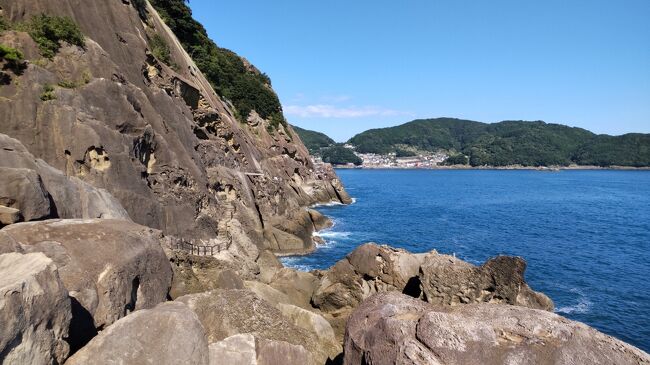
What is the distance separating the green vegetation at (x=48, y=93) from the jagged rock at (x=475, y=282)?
19717mm

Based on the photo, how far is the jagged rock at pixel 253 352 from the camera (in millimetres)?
8523

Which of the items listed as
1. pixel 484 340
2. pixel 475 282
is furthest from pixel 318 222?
pixel 484 340

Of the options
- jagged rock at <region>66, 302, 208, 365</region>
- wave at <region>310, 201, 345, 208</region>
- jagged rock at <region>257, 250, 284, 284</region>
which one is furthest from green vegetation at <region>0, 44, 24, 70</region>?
wave at <region>310, 201, 345, 208</region>

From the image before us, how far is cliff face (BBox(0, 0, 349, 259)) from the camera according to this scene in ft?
66.6

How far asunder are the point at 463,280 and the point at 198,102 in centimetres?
3424

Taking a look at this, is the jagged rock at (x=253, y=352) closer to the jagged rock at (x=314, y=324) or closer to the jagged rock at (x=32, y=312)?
the jagged rock at (x=32, y=312)

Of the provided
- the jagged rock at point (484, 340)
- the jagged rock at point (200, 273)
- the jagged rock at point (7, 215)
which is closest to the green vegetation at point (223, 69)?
the jagged rock at point (200, 273)

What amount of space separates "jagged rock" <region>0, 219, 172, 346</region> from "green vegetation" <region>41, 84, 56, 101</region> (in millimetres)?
12663

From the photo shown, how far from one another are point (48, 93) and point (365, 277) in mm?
18611

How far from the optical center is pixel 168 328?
7969 millimetres

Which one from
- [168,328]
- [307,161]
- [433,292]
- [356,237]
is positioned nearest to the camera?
[168,328]

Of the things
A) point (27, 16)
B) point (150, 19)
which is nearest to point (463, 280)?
point (27, 16)

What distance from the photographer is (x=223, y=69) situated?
234ft

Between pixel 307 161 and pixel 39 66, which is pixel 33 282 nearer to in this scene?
pixel 39 66
